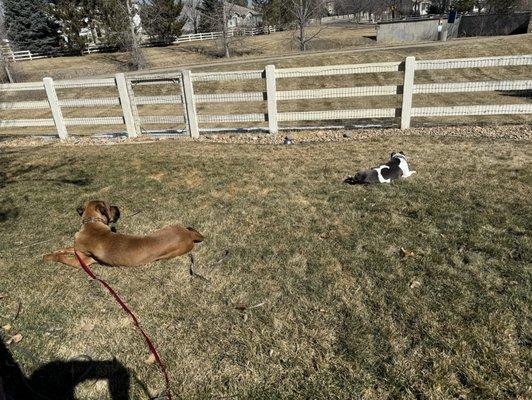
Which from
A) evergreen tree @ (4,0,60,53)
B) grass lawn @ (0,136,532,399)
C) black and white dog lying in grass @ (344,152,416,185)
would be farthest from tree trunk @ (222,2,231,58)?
black and white dog lying in grass @ (344,152,416,185)

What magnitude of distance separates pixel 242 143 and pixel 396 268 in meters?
5.39

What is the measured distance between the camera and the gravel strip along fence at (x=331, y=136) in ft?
24.7

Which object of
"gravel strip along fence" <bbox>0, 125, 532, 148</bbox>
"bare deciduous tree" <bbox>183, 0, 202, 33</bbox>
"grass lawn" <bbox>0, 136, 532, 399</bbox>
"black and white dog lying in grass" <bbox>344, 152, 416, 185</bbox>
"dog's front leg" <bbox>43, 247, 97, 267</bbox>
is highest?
"bare deciduous tree" <bbox>183, 0, 202, 33</bbox>

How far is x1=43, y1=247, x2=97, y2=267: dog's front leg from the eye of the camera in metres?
3.89

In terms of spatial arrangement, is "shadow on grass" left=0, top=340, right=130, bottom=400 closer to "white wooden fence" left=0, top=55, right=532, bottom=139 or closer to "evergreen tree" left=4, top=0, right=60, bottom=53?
"white wooden fence" left=0, top=55, right=532, bottom=139

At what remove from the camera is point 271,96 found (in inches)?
331

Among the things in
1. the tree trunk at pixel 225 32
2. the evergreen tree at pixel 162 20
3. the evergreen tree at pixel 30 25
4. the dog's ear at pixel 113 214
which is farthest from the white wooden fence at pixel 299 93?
the evergreen tree at pixel 30 25

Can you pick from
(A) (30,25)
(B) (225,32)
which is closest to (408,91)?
(B) (225,32)

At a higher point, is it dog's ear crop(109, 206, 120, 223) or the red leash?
dog's ear crop(109, 206, 120, 223)

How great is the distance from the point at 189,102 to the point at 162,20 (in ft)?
117

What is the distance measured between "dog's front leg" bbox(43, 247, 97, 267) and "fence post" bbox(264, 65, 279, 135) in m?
5.45

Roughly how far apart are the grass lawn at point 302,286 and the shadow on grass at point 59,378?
75 mm

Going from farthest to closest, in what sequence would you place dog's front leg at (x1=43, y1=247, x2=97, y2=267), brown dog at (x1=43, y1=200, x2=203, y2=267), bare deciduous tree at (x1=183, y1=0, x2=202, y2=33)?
1. bare deciduous tree at (x1=183, y1=0, x2=202, y2=33)
2. dog's front leg at (x1=43, y1=247, x2=97, y2=267)
3. brown dog at (x1=43, y1=200, x2=203, y2=267)

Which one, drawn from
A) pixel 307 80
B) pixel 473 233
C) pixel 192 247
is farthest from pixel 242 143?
pixel 307 80
